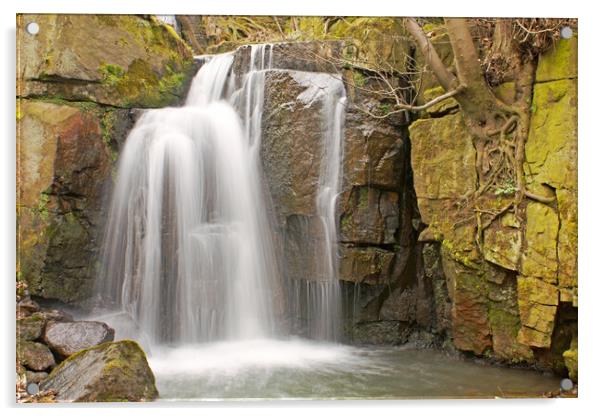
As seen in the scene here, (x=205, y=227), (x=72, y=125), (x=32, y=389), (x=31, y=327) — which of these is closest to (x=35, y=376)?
(x=32, y=389)

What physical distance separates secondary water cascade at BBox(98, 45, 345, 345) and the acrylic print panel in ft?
0.05

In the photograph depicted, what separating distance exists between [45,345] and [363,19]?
3.24 m

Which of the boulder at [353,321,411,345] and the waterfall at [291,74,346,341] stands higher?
the waterfall at [291,74,346,341]

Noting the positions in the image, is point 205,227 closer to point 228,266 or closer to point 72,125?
point 228,266

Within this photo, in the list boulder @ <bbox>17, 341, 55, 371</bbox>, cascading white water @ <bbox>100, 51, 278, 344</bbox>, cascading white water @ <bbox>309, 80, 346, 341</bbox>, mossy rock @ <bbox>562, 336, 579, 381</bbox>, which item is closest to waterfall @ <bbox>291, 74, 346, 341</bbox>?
cascading white water @ <bbox>309, 80, 346, 341</bbox>

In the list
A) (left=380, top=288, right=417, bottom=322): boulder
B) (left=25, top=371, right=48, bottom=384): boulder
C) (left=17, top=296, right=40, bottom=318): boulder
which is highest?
(left=17, top=296, right=40, bottom=318): boulder

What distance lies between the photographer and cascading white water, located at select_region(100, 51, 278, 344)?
4344 mm

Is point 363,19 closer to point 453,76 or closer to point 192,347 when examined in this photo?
point 453,76

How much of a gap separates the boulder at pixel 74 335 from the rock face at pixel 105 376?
0.13 meters

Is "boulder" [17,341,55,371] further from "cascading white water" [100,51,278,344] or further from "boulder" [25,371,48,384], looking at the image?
"cascading white water" [100,51,278,344]

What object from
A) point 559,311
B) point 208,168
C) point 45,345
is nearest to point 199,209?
point 208,168

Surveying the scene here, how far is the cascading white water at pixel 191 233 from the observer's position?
14.3ft

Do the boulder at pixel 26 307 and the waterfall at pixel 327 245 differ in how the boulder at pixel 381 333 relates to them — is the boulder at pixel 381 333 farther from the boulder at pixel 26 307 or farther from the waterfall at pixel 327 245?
the boulder at pixel 26 307

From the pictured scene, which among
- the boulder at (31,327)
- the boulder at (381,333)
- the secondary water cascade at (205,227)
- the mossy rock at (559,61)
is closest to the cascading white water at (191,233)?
the secondary water cascade at (205,227)
